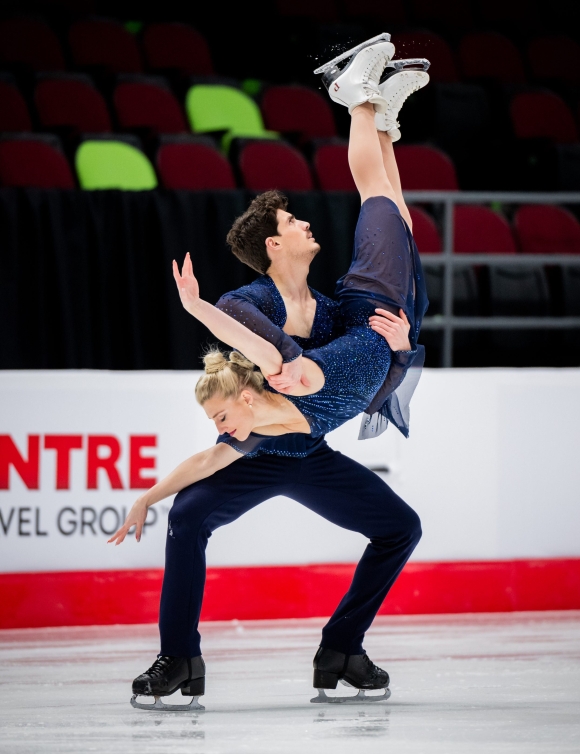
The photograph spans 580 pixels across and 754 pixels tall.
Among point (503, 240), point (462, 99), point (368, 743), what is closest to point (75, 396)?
point (368, 743)

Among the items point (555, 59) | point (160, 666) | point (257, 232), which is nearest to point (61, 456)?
point (160, 666)

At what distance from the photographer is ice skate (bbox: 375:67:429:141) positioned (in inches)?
123

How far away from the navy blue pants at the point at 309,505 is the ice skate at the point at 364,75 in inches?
40.2

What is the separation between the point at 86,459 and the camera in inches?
158

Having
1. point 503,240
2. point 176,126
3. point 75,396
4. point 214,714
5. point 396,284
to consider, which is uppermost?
point 176,126

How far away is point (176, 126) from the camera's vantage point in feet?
21.1

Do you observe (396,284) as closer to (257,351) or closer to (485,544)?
(257,351)

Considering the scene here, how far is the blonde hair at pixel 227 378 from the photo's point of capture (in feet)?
9.10

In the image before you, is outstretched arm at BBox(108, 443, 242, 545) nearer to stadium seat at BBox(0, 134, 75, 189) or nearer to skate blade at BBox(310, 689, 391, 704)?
skate blade at BBox(310, 689, 391, 704)

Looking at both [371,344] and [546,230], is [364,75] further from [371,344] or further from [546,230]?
[546,230]

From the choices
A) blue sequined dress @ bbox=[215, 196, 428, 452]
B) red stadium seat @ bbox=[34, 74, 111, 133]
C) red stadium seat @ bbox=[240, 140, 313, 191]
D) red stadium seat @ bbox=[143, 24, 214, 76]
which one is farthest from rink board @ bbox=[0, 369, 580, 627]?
red stadium seat @ bbox=[143, 24, 214, 76]

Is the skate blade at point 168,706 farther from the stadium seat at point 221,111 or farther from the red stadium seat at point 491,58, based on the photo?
the red stadium seat at point 491,58

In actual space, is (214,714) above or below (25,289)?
below

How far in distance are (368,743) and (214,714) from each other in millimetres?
485
